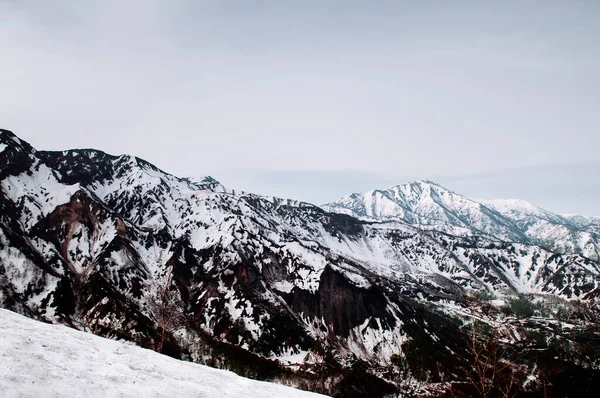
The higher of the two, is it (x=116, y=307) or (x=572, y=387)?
(x=116, y=307)

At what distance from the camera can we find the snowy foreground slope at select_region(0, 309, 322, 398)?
20516 millimetres

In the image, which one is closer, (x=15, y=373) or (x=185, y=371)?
(x=15, y=373)

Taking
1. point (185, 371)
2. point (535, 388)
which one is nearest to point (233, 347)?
point (535, 388)

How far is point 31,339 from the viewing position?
26.6m

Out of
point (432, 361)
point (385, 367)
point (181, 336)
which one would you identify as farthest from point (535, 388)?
point (181, 336)

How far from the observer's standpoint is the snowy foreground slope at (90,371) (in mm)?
20516

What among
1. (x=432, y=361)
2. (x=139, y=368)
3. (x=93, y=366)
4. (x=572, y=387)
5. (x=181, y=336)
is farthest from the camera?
(x=432, y=361)

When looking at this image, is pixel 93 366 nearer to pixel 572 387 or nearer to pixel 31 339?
pixel 31 339

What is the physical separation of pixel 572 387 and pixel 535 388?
16763 millimetres

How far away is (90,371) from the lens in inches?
950

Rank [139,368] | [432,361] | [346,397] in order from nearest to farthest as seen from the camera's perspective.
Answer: [139,368] < [346,397] < [432,361]

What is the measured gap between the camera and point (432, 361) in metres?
195

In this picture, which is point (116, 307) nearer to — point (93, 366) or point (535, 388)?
point (93, 366)

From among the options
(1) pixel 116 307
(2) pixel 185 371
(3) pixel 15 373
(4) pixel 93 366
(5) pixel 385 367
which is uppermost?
(3) pixel 15 373
